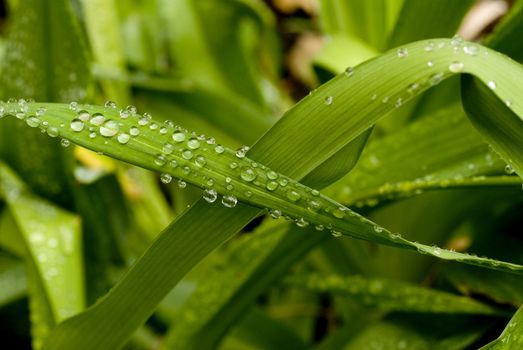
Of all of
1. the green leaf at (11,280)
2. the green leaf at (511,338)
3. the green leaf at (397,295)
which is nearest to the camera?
the green leaf at (511,338)

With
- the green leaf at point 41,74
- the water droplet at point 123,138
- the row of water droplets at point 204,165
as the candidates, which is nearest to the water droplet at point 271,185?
the row of water droplets at point 204,165

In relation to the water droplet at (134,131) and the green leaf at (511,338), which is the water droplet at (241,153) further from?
the green leaf at (511,338)

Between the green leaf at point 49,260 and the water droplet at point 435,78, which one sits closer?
the water droplet at point 435,78

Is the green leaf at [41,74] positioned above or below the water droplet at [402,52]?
below

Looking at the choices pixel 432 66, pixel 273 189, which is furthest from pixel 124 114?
pixel 432 66

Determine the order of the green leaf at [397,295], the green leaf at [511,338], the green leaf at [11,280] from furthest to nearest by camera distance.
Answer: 1. the green leaf at [11,280]
2. the green leaf at [397,295]
3. the green leaf at [511,338]

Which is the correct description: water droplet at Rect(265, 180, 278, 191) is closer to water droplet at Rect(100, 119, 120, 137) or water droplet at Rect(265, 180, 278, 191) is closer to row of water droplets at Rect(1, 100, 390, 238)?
row of water droplets at Rect(1, 100, 390, 238)
